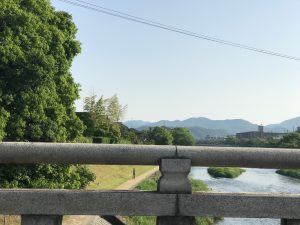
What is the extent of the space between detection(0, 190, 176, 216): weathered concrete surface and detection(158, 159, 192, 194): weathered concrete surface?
0.57 ft

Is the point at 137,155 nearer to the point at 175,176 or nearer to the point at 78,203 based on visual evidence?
the point at 175,176

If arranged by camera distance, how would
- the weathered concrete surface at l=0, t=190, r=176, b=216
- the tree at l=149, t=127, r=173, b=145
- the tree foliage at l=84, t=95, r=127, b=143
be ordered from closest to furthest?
the weathered concrete surface at l=0, t=190, r=176, b=216 < the tree foliage at l=84, t=95, r=127, b=143 < the tree at l=149, t=127, r=173, b=145

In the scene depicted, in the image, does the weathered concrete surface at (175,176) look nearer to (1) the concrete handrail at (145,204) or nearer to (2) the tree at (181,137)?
(1) the concrete handrail at (145,204)

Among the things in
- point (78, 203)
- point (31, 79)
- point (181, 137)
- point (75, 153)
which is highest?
point (31, 79)

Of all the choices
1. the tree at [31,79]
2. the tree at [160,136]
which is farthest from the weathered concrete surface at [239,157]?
the tree at [160,136]

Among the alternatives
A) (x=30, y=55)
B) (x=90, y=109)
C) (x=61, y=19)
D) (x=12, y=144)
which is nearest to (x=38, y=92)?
(x=30, y=55)

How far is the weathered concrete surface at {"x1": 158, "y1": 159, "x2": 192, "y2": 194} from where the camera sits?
161 inches

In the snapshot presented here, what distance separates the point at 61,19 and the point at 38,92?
23.4 feet

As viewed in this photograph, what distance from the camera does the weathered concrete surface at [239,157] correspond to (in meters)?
4.13

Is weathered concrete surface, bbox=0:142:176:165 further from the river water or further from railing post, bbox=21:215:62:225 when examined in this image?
the river water

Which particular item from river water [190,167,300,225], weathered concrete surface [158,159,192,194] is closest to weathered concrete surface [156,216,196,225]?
weathered concrete surface [158,159,192,194]

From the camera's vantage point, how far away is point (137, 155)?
13.5 ft

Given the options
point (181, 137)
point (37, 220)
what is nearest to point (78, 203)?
point (37, 220)

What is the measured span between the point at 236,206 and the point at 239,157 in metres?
0.47
